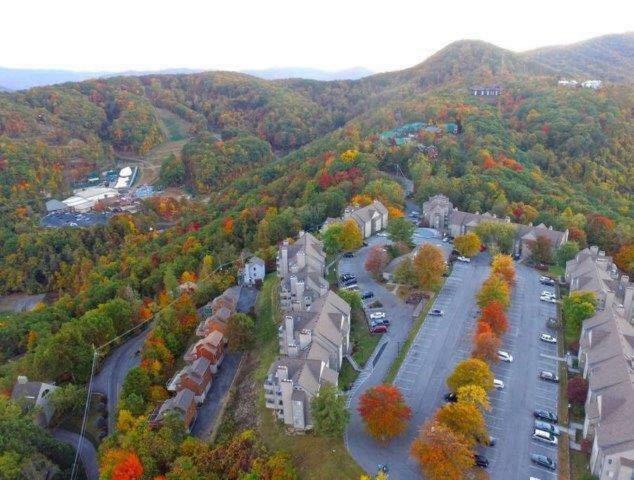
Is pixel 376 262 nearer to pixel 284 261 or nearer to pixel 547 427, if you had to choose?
pixel 284 261

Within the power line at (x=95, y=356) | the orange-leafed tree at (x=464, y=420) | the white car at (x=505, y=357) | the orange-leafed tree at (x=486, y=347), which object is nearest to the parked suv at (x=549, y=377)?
the white car at (x=505, y=357)

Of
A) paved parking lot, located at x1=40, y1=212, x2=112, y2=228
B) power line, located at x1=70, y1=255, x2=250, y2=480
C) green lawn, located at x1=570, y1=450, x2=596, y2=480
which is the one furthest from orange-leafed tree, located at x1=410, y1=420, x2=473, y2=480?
paved parking lot, located at x1=40, y1=212, x2=112, y2=228

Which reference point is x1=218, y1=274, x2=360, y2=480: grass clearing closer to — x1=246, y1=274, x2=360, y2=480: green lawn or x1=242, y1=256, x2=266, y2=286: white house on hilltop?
x1=246, y1=274, x2=360, y2=480: green lawn

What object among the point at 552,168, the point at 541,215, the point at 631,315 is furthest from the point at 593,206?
the point at 631,315

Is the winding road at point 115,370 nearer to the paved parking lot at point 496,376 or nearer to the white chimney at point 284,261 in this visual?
the white chimney at point 284,261

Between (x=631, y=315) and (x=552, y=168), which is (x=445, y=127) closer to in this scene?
(x=552, y=168)
